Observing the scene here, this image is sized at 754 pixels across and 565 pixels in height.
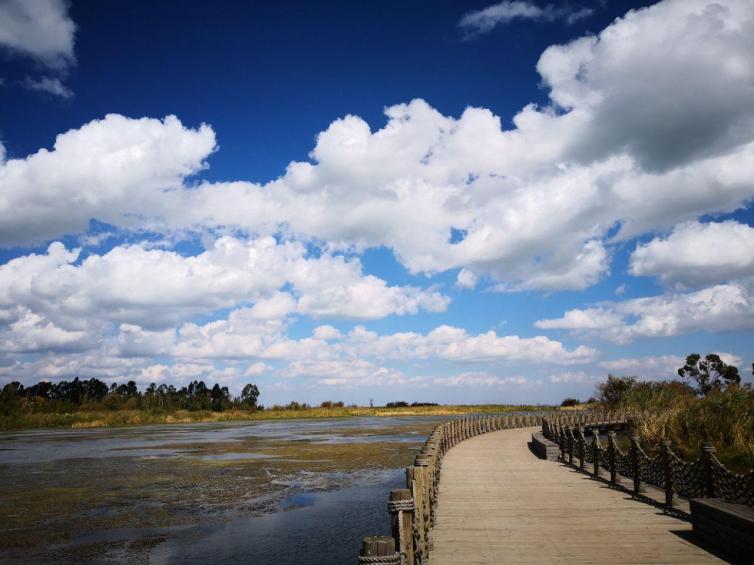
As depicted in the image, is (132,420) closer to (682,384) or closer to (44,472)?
(44,472)

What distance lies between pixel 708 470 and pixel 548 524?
306 cm

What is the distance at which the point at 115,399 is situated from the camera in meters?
87.2

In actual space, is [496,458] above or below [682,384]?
below

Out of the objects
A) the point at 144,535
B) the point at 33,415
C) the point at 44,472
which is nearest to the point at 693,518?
the point at 144,535

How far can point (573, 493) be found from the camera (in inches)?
521

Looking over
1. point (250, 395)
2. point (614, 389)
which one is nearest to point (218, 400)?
point (250, 395)

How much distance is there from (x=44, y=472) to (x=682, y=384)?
3563 cm

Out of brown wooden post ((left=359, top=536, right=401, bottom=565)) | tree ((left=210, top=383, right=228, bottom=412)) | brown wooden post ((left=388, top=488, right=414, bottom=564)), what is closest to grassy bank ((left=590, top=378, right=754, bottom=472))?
brown wooden post ((left=388, top=488, right=414, bottom=564))

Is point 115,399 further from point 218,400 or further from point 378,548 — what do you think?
point 378,548

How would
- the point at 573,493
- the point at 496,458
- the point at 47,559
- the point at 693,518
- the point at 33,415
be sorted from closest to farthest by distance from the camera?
the point at 693,518 → the point at 47,559 → the point at 573,493 → the point at 496,458 → the point at 33,415

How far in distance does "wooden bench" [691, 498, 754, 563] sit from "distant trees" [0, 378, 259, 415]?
81701 mm

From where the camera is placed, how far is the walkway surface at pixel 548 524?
8.06 metres

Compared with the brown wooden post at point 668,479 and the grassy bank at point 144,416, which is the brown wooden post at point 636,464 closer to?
the brown wooden post at point 668,479

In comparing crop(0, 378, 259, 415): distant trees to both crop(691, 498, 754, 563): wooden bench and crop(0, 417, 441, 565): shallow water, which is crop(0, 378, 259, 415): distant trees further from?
crop(691, 498, 754, 563): wooden bench
